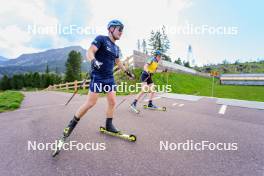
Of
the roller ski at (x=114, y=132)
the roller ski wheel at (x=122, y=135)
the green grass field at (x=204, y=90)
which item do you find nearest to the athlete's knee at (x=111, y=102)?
the roller ski at (x=114, y=132)

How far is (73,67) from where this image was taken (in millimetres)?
55562

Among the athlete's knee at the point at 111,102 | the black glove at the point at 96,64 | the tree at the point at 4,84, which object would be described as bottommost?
the tree at the point at 4,84

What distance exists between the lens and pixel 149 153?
2.48m

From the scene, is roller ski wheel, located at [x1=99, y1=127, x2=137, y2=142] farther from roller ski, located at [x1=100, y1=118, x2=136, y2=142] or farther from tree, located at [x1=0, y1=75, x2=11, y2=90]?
tree, located at [x1=0, y1=75, x2=11, y2=90]

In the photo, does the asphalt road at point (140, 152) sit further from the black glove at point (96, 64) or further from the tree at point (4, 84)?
the tree at point (4, 84)

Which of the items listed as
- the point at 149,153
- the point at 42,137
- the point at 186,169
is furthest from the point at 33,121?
the point at 186,169

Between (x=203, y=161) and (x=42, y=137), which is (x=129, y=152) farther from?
(x=42, y=137)

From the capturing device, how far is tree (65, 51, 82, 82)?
5444 cm

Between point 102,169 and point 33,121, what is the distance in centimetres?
309

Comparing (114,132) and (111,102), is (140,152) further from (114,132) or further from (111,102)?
(111,102)

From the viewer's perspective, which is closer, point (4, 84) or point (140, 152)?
point (140, 152)

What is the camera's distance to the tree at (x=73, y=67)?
179 feet

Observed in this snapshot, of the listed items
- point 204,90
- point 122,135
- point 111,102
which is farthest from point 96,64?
point 204,90

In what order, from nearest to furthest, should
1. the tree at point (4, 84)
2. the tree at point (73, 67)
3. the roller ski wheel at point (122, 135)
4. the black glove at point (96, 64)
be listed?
the black glove at point (96, 64)
the roller ski wheel at point (122, 135)
the tree at point (73, 67)
the tree at point (4, 84)
